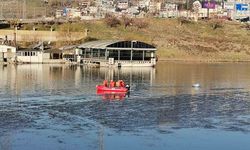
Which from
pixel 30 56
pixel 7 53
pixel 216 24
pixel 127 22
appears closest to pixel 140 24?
pixel 127 22

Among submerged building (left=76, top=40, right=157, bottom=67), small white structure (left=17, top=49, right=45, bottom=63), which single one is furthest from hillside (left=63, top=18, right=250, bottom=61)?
small white structure (left=17, top=49, right=45, bottom=63)

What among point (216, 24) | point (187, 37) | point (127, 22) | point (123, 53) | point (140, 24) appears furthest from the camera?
point (216, 24)

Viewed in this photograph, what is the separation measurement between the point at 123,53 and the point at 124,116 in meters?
37.7

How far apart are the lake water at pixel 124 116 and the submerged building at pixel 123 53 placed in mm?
19106

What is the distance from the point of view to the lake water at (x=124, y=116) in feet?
73.7

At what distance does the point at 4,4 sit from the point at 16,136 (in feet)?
487

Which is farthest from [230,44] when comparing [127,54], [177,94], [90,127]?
[90,127]

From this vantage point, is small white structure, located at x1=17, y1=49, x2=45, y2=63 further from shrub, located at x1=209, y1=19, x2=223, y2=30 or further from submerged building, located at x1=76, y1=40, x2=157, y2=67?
shrub, located at x1=209, y1=19, x2=223, y2=30

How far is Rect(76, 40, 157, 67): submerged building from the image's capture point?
6538cm

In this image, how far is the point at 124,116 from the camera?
28328 mm

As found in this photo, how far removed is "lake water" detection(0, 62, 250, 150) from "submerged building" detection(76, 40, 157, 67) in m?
19.1

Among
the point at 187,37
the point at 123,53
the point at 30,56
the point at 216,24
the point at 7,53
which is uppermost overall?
the point at 216,24

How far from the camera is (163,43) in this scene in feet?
293

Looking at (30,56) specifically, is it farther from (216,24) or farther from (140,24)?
(216,24)
